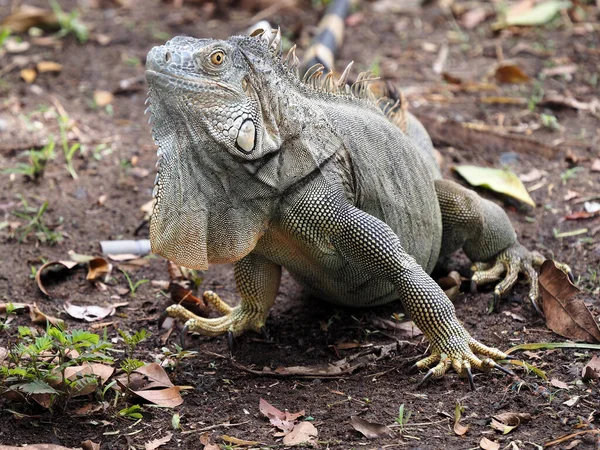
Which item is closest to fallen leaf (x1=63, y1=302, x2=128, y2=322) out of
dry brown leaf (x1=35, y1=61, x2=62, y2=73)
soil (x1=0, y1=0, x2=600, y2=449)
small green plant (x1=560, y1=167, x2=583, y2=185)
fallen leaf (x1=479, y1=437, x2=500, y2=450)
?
soil (x1=0, y1=0, x2=600, y2=449)

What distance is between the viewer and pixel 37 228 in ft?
20.5

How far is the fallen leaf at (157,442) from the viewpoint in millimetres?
3777

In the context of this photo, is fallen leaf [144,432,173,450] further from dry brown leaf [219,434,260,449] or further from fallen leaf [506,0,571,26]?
fallen leaf [506,0,571,26]

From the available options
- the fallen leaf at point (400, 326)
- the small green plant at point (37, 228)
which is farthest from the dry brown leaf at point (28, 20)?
the fallen leaf at point (400, 326)

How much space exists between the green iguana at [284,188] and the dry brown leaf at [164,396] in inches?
25.7

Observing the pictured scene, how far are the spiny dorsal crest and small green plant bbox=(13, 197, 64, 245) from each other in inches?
94.4

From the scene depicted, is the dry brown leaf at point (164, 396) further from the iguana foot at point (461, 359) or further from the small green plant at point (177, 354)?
the iguana foot at point (461, 359)

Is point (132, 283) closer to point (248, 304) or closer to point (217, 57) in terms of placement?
point (248, 304)

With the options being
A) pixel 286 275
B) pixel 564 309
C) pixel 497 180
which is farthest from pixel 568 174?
pixel 286 275

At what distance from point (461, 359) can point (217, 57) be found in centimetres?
202

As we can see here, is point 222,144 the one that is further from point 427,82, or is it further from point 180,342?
point 427,82

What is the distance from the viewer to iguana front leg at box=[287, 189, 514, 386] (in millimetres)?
4395

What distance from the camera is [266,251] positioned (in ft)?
15.9

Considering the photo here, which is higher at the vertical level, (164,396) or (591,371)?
(591,371)
